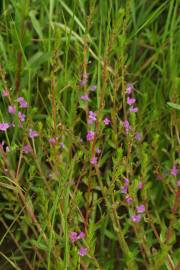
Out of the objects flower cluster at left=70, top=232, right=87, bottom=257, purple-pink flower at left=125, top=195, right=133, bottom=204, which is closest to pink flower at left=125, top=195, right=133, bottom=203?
purple-pink flower at left=125, top=195, right=133, bottom=204

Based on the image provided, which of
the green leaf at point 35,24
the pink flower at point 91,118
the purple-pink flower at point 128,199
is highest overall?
the green leaf at point 35,24

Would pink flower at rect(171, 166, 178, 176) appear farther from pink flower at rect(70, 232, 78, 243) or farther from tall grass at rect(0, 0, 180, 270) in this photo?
pink flower at rect(70, 232, 78, 243)

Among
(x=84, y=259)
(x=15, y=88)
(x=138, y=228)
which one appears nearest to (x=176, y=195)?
(x=138, y=228)

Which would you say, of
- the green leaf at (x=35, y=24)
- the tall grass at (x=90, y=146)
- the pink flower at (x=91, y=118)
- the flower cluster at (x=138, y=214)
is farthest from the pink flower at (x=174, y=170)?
the green leaf at (x=35, y=24)

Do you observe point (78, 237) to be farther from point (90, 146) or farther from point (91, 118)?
point (91, 118)

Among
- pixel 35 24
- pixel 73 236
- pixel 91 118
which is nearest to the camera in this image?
pixel 73 236

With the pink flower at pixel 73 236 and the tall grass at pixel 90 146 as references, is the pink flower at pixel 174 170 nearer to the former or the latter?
the tall grass at pixel 90 146

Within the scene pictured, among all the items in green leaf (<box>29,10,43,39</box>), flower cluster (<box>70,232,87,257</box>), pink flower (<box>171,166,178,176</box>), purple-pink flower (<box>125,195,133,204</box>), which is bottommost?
flower cluster (<box>70,232,87,257</box>)

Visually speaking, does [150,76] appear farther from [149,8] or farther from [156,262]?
[156,262]

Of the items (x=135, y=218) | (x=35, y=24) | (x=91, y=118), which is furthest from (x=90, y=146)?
(x=35, y=24)
